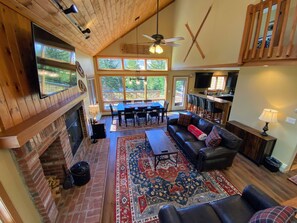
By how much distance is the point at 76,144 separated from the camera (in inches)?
134

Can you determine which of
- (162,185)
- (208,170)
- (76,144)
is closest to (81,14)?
(76,144)

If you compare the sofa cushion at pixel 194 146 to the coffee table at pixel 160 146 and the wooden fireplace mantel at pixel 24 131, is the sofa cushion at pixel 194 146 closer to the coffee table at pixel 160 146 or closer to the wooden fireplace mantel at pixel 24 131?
the coffee table at pixel 160 146

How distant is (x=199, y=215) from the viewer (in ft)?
5.72

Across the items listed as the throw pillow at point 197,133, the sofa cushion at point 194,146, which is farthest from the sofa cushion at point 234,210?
the throw pillow at point 197,133

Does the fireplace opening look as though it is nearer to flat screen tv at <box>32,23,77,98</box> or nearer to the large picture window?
flat screen tv at <box>32,23,77,98</box>

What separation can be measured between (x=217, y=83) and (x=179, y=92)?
9.98 feet

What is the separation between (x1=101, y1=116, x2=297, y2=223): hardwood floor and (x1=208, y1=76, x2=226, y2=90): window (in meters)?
6.12

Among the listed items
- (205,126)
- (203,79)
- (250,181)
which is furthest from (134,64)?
(250,181)

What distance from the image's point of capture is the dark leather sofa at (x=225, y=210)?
1654 millimetres


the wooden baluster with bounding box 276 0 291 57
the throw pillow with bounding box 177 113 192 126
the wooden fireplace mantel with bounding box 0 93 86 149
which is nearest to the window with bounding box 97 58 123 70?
the throw pillow with bounding box 177 113 192 126

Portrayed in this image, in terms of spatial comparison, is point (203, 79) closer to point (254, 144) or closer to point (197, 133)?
point (197, 133)

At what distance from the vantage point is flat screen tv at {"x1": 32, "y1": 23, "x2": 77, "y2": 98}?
1524 mm

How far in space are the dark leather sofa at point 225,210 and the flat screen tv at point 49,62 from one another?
7.28ft

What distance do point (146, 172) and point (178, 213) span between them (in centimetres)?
152
